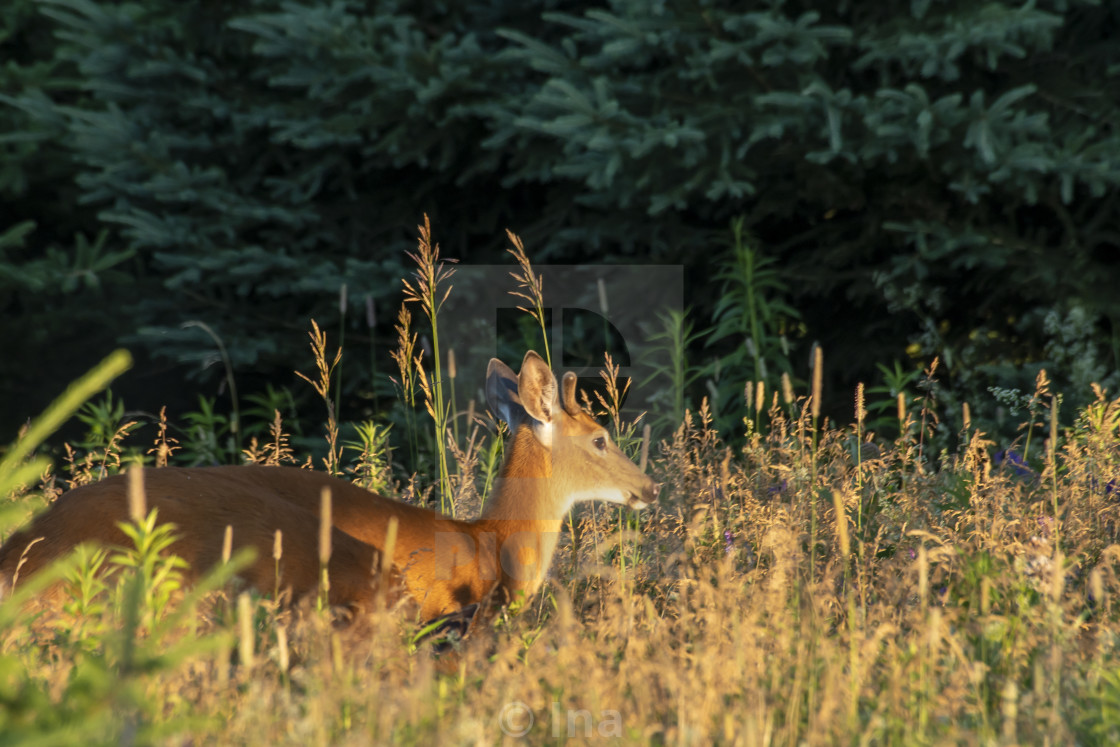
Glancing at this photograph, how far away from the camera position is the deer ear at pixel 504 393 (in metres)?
4.61

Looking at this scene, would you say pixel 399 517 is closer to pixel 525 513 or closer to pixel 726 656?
pixel 525 513

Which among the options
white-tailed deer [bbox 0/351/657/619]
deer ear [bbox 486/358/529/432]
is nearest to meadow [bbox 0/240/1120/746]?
white-tailed deer [bbox 0/351/657/619]

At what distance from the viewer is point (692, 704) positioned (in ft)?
8.04

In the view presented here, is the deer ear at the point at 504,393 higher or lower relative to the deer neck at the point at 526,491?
higher

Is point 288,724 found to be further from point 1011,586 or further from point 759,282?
point 759,282

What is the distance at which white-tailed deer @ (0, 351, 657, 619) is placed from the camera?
11.6 ft

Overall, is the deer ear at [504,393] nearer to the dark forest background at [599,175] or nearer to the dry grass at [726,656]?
the dry grass at [726,656]

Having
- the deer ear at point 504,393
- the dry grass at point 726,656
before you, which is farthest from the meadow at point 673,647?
the deer ear at point 504,393

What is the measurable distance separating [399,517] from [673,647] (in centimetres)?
123

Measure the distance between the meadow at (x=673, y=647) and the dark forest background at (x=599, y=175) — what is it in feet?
6.55

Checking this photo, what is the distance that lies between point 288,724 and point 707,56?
5440mm

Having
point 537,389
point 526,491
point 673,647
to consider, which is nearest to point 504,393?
point 537,389

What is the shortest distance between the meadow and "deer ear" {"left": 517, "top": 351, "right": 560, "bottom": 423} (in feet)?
0.93

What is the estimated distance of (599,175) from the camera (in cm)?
701
